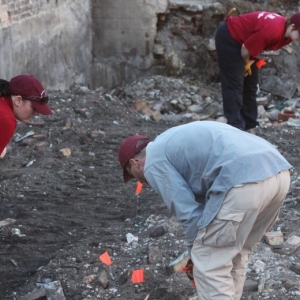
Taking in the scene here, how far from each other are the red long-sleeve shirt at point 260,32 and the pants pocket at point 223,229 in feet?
11.7

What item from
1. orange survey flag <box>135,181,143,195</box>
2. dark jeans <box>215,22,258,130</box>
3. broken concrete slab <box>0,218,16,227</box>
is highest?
dark jeans <box>215,22,258,130</box>

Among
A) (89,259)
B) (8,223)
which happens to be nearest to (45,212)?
(8,223)

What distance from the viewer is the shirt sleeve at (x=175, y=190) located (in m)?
3.60

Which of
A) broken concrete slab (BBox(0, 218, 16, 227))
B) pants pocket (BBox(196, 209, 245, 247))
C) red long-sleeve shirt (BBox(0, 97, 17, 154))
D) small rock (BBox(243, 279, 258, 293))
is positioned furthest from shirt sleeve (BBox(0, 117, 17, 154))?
small rock (BBox(243, 279, 258, 293))

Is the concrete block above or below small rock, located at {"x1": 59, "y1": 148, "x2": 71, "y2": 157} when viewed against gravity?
above

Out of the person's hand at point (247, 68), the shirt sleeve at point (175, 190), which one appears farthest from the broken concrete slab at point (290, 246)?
the person's hand at point (247, 68)

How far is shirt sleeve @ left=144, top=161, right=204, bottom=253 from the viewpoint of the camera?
360 centimetres

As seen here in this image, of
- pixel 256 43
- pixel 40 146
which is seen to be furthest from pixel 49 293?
pixel 256 43

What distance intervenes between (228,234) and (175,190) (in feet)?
1.17

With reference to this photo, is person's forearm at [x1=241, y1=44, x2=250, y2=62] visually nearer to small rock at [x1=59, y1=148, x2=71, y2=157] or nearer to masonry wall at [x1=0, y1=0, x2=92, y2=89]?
small rock at [x1=59, y1=148, x2=71, y2=157]

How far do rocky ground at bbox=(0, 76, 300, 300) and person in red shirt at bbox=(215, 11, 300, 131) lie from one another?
813 mm

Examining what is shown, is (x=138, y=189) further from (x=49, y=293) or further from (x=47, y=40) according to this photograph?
(x=47, y=40)

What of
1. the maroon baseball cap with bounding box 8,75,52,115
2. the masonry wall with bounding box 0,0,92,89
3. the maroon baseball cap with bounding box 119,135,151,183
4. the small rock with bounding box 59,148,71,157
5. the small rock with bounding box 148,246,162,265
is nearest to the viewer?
the maroon baseball cap with bounding box 119,135,151,183

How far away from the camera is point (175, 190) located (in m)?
3.60
